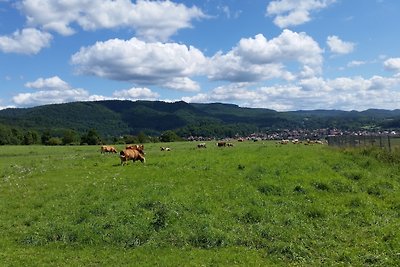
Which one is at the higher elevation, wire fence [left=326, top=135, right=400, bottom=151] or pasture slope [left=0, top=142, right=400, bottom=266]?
wire fence [left=326, top=135, right=400, bottom=151]

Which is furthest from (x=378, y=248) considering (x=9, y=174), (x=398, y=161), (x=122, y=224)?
(x=9, y=174)

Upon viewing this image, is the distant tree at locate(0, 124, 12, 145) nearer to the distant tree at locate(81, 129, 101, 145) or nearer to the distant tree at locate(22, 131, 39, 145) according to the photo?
the distant tree at locate(22, 131, 39, 145)

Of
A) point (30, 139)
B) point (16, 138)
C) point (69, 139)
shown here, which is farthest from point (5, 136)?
point (69, 139)

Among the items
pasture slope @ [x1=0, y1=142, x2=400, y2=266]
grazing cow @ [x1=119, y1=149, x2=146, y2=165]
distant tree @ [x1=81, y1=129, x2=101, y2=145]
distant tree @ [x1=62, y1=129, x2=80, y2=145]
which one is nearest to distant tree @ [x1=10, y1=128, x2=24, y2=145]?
distant tree @ [x1=62, y1=129, x2=80, y2=145]

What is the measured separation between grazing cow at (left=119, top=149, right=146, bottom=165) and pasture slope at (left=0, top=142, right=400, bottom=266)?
26.7ft

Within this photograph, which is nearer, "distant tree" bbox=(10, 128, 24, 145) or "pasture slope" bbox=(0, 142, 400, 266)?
"pasture slope" bbox=(0, 142, 400, 266)

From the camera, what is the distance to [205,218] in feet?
Result: 65.0

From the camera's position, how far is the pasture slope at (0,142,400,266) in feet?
52.9

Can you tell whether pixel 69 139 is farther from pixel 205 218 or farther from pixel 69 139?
pixel 205 218

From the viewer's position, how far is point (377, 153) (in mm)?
38156

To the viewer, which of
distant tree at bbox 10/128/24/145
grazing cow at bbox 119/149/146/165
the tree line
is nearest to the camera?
grazing cow at bbox 119/149/146/165

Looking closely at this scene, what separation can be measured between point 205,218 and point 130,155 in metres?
21.7

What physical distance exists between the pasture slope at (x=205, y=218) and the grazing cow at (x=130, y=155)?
26.7 feet

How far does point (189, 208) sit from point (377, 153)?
23475mm
